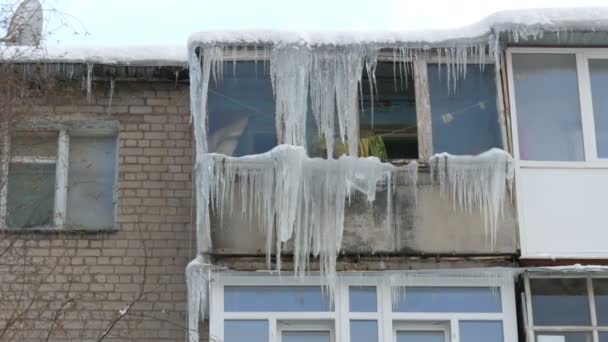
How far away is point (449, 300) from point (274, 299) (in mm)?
1570

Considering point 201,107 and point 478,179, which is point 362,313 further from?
point 201,107

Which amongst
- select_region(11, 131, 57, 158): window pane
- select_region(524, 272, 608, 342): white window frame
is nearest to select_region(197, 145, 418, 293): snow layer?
select_region(524, 272, 608, 342): white window frame

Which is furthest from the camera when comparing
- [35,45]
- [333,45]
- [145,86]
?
[145,86]

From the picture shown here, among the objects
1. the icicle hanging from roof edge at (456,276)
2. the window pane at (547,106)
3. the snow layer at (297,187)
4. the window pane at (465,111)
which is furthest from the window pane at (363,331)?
the window pane at (547,106)

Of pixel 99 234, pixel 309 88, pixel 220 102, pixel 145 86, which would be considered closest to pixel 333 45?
pixel 309 88

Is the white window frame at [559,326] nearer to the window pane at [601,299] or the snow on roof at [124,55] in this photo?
the window pane at [601,299]

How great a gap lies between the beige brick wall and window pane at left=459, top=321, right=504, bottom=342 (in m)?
2.63

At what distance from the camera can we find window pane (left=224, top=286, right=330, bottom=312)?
10930 mm

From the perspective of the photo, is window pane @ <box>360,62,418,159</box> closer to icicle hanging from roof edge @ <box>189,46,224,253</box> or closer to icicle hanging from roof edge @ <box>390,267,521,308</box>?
icicle hanging from roof edge @ <box>390,267,521,308</box>

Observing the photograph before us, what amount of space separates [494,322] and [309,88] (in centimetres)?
276

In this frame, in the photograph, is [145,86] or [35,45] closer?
[35,45]

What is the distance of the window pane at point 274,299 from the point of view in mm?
10930

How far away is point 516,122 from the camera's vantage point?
11492mm

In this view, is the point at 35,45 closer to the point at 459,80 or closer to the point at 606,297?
the point at 459,80
